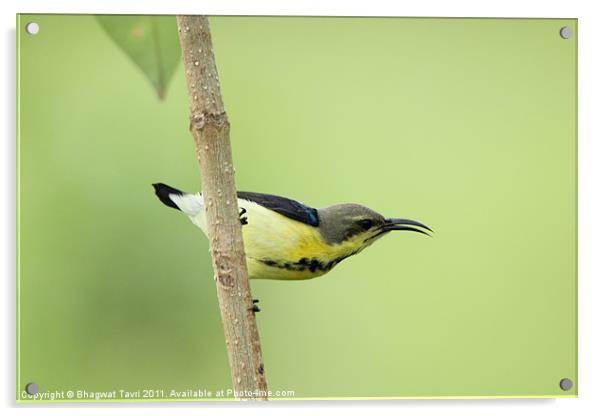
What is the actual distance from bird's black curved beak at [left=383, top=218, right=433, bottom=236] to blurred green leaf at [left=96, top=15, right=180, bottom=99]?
0.65 meters

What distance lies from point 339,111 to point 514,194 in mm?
461

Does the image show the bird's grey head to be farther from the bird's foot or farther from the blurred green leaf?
the blurred green leaf

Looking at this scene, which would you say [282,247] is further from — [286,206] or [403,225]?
[403,225]

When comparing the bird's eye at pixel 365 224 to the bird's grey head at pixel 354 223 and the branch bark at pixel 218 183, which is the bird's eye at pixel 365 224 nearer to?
the bird's grey head at pixel 354 223

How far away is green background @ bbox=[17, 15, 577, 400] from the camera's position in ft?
5.48

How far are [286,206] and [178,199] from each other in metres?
0.25

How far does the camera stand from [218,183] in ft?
4.38

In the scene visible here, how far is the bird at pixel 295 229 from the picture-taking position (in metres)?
1.66

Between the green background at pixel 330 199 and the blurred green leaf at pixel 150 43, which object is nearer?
the blurred green leaf at pixel 150 43

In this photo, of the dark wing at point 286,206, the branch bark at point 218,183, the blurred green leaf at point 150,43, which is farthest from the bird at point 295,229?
the blurred green leaf at point 150,43

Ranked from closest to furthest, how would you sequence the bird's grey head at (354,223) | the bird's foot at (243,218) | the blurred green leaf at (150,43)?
the blurred green leaf at (150,43), the bird's foot at (243,218), the bird's grey head at (354,223)

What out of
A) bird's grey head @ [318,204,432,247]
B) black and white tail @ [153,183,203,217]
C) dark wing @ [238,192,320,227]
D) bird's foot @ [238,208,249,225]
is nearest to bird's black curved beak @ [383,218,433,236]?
bird's grey head @ [318,204,432,247]

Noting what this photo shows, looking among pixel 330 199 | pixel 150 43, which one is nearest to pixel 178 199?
pixel 330 199

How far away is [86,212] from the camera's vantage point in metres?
1.69
